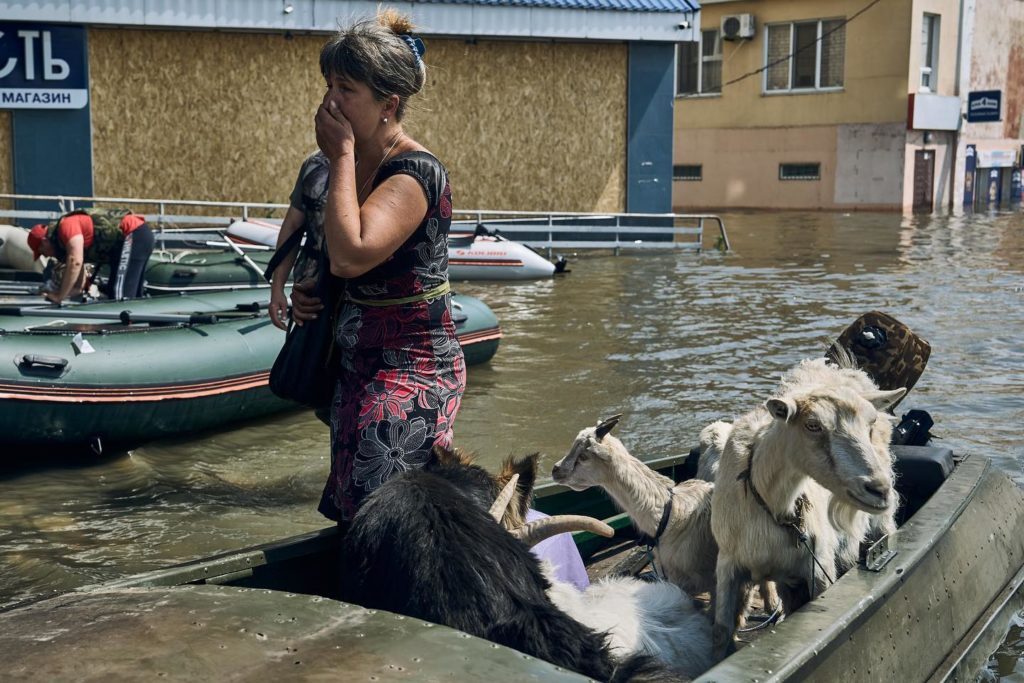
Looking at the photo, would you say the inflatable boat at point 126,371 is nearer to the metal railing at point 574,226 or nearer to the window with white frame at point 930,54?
the metal railing at point 574,226

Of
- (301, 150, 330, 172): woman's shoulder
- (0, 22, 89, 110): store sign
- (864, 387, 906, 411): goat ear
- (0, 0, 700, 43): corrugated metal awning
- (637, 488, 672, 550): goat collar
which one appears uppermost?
(0, 0, 700, 43): corrugated metal awning

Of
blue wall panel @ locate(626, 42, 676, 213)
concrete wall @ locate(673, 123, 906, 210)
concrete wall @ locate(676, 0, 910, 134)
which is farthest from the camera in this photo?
concrete wall @ locate(673, 123, 906, 210)

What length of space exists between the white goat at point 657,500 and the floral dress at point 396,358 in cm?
176

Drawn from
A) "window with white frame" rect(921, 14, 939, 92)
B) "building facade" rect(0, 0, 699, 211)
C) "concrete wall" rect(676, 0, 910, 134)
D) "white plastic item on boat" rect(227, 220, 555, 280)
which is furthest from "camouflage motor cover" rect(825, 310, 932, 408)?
"window with white frame" rect(921, 14, 939, 92)

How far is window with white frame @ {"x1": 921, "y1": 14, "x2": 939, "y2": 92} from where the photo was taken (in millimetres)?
33469

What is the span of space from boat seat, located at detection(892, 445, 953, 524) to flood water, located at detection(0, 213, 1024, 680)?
2.43 feet

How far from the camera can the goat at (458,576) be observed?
2.89 metres

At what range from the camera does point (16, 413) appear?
8234 mm

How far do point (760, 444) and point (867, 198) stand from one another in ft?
102

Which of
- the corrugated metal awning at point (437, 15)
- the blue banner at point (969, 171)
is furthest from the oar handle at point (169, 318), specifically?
the blue banner at point (969, 171)

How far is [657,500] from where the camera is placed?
16.9 ft

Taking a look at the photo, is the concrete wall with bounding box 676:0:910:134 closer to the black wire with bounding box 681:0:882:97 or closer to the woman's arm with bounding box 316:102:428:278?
the black wire with bounding box 681:0:882:97

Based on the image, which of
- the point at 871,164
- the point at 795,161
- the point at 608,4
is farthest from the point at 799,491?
the point at 795,161

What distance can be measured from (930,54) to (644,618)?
33308mm
